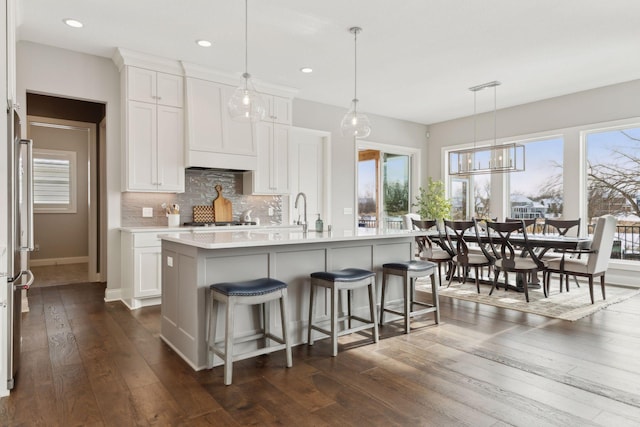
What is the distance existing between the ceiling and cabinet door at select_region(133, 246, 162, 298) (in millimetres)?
2328

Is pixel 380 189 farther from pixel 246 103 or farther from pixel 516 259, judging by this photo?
pixel 246 103

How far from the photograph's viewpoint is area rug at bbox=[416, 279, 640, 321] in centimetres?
414

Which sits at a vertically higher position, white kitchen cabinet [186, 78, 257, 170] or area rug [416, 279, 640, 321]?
white kitchen cabinet [186, 78, 257, 170]

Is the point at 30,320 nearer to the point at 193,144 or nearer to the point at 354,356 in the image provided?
the point at 193,144

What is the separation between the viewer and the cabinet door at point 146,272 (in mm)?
4332

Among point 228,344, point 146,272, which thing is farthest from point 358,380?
point 146,272

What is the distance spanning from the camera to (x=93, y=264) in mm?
5863

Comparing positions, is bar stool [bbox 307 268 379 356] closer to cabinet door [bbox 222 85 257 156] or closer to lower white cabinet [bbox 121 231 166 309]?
lower white cabinet [bbox 121 231 166 309]

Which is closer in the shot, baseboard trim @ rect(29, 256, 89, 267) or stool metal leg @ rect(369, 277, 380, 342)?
stool metal leg @ rect(369, 277, 380, 342)

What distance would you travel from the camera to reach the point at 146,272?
4.40m

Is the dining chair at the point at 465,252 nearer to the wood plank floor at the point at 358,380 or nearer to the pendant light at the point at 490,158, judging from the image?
the pendant light at the point at 490,158

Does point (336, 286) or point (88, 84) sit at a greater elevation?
point (88, 84)

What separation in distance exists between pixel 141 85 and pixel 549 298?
551 centimetres

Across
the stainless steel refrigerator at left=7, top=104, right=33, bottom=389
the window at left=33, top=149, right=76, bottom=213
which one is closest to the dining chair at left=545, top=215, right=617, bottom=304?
the stainless steel refrigerator at left=7, top=104, right=33, bottom=389
